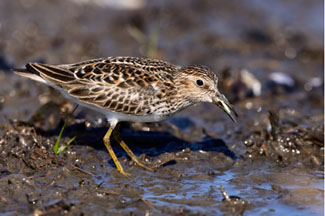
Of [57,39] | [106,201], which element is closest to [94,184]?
[106,201]

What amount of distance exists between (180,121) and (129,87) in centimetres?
209

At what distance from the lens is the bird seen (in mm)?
7324

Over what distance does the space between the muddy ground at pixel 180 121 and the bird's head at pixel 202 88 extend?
0.94 meters

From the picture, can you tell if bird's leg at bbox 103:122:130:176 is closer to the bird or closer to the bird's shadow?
the bird

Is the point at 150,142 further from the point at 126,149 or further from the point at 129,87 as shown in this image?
the point at 129,87

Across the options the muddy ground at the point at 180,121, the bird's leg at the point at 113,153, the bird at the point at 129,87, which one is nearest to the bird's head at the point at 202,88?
the bird at the point at 129,87

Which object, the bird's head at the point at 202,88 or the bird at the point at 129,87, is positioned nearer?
the bird at the point at 129,87

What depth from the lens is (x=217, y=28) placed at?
13281 millimetres

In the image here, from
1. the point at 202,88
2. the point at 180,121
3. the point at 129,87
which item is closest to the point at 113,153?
the point at 129,87

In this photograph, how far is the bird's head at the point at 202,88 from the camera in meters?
7.57

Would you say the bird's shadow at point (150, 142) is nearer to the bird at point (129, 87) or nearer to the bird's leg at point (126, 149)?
the bird's leg at point (126, 149)

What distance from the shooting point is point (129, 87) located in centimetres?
733

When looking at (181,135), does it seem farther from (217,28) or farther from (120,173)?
(217,28)

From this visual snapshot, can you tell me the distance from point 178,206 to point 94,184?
4.01ft
